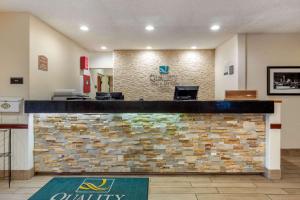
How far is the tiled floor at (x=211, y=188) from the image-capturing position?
3576mm

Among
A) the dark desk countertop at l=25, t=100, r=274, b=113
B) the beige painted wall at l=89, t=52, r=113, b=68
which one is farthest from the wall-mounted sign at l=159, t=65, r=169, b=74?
the dark desk countertop at l=25, t=100, r=274, b=113

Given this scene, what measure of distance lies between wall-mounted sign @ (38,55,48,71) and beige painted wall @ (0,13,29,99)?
1.44 ft

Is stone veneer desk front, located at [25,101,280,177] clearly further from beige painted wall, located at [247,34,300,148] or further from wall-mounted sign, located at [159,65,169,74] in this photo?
wall-mounted sign, located at [159,65,169,74]

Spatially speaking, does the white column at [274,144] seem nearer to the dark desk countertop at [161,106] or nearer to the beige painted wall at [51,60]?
the dark desk countertop at [161,106]

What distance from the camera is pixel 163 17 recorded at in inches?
189

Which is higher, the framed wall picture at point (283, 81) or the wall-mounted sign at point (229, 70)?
the wall-mounted sign at point (229, 70)

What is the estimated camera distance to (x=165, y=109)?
4227mm

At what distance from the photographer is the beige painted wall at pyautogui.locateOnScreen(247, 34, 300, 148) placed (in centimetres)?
606

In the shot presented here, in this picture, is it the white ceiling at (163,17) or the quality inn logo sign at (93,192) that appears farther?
the white ceiling at (163,17)

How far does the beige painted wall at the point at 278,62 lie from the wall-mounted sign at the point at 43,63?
4.51 m

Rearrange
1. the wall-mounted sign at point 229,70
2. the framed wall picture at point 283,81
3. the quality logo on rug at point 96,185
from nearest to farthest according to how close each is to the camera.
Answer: the quality logo on rug at point 96,185, the framed wall picture at point 283,81, the wall-mounted sign at point 229,70

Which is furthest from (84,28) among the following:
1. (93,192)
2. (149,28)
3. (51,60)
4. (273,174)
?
(273,174)

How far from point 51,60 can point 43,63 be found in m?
0.51

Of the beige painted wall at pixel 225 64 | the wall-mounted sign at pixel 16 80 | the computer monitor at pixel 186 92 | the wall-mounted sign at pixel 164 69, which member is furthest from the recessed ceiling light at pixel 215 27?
the wall-mounted sign at pixel 16 80
